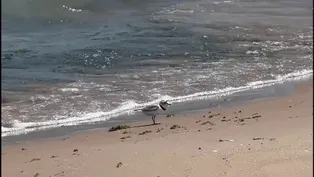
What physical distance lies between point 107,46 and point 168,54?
5.19ft

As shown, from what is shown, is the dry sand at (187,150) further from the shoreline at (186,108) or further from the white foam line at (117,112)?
the white foam line at (117,112)

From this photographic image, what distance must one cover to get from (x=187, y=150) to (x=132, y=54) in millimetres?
6982

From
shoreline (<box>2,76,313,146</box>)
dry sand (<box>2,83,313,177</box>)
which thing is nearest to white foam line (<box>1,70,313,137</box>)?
shoreline (<box>2,76,313,146</box>)

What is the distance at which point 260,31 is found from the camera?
623 inches

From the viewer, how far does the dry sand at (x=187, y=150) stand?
5090 millimetres

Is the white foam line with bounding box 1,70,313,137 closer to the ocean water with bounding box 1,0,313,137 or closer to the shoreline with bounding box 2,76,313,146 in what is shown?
the ocean water with bounding box 1,0,313,137

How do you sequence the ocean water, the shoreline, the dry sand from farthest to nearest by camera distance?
the ocean water, the shoreline, the dry sand

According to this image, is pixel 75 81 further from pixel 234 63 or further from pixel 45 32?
pixel 45 32

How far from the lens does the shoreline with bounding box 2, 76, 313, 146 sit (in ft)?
23.8

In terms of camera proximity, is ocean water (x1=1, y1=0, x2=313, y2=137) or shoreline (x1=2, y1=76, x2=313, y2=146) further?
ocean water (x1=1, y1=0, x2=313, y2=137)

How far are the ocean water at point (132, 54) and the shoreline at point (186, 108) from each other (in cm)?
19

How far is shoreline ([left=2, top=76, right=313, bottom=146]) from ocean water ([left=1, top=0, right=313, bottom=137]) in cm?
19

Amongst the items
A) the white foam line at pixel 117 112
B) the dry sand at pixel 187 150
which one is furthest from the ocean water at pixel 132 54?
the dry sand at pixel 187 150

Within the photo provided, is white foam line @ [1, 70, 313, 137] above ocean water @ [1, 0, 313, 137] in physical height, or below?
below
